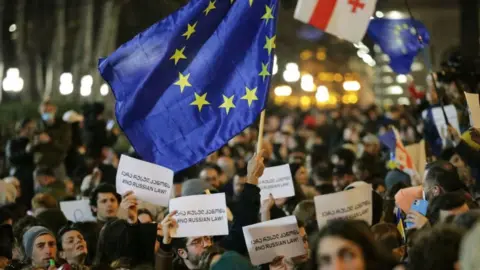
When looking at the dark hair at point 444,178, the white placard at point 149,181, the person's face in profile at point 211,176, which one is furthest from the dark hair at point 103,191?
the dark hair at point 444,178

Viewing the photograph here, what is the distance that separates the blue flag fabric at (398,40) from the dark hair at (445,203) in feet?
27.3

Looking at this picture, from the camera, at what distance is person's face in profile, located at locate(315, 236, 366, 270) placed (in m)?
4.94

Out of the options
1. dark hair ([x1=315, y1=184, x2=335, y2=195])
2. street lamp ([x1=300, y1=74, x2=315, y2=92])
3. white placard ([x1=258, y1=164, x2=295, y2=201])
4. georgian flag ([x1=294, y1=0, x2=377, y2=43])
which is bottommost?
dark hair ([x1=315, y1=184, x2=335, y2=195])

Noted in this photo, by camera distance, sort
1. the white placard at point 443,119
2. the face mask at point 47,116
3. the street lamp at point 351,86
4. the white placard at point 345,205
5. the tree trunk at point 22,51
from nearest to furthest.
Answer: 1. the white placard at point 345,205
2. the white placard at point 443,119
3. the face mask at point 47,116
4. the tree trunk at point 22,51
5. the street lamp at point 351,86

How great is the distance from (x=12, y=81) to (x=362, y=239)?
2985cm

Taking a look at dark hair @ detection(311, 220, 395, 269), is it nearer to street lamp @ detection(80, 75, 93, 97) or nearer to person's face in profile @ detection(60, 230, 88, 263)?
person's face in profile @ detection(60, 230, 88, 263)

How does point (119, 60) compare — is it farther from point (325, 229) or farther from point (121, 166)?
point (325, 229)

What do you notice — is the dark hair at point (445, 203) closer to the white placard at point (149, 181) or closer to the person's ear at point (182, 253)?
the person's ear at point (182, 253)

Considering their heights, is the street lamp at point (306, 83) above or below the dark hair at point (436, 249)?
above

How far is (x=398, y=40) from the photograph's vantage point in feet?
50.8

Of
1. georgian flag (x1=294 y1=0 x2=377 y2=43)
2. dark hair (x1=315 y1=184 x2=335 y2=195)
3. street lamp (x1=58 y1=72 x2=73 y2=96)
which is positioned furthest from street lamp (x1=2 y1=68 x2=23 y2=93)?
georgian flag (x1=294 y1=0 x2=377 y2=43)

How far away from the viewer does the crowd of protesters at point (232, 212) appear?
5223 millimetres

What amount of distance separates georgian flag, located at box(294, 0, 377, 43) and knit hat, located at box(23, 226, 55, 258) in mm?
2872

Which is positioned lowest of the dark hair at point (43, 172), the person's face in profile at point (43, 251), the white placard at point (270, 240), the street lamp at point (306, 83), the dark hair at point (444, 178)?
the person's face in profile at point (43, 251)
